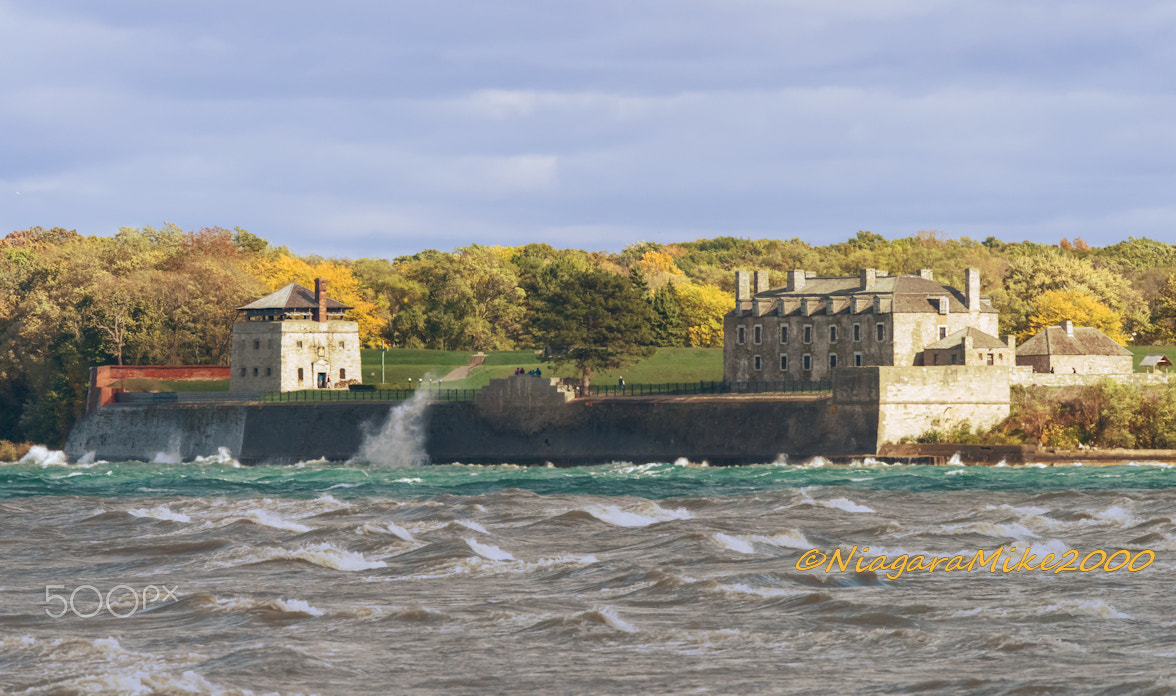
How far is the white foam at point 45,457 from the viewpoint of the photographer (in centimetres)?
8966

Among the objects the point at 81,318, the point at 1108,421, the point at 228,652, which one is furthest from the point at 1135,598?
the point at 81,318

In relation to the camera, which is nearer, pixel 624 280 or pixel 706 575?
pixel 706 575

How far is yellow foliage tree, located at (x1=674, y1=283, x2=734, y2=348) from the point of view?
12056 cm

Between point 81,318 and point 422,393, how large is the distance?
31.3 m

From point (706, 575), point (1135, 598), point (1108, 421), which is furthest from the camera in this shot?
point (1108, 421)


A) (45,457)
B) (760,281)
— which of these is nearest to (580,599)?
(760,281)

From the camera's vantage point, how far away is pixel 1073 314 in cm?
10388

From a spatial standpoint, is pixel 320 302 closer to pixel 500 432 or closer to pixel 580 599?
pixel 500 432

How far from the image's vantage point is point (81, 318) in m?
101

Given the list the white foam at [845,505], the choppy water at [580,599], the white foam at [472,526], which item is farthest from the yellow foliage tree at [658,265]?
the white foam at [472,526]

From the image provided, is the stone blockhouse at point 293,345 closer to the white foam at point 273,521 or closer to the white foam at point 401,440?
the white foam at point 401,440

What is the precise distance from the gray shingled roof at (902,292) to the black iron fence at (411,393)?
5.91 meters

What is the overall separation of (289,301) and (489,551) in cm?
6964

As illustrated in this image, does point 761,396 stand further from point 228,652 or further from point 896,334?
point 228,652
